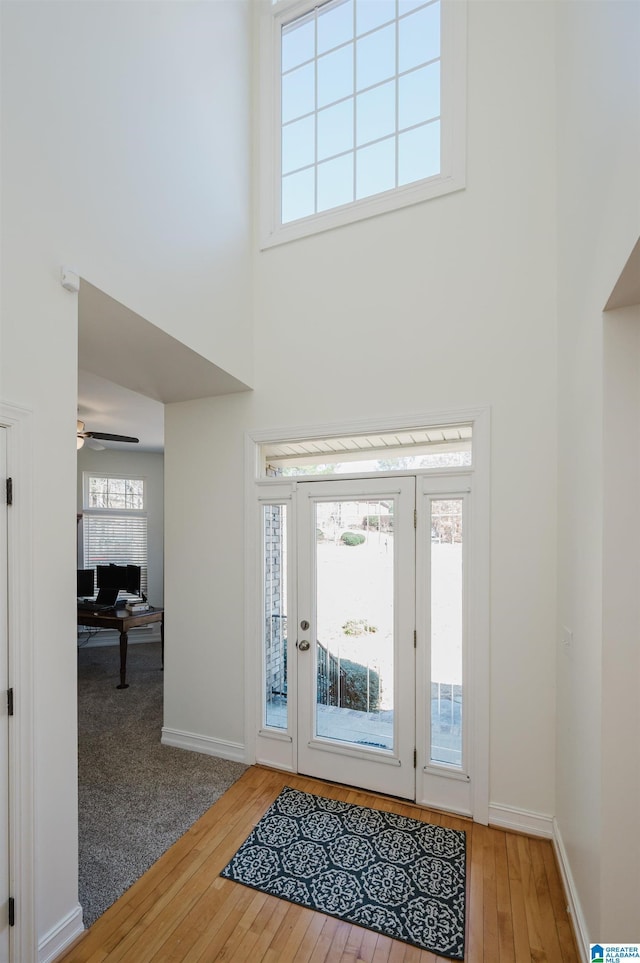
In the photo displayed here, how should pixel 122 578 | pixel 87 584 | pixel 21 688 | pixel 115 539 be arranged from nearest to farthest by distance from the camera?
pixel 21 688 < pixel 122 578 < pixel 87 584 < pixel 115 539

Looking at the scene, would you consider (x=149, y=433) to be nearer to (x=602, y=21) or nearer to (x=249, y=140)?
(x=249, y=140)

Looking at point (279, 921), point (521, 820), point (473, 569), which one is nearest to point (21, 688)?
point (279, 921)

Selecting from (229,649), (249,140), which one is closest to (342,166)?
(249,140)

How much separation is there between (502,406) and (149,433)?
5058mm

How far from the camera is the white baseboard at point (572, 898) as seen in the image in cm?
177

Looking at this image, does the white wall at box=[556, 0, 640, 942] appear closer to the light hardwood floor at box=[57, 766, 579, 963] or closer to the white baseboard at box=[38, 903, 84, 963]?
the light hardwood floor at box=[57, 766, 579, 963]

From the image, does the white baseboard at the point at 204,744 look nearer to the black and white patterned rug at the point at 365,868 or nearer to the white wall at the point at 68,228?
the black and white patterned rug at the point at 365,868

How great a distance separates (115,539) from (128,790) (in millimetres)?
4746

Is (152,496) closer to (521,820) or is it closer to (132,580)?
(132,580)

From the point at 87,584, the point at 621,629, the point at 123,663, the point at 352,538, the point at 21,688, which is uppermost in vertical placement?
A: the point at 352,538

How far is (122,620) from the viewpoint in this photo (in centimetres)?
521

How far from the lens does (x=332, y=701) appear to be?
3.06 metres

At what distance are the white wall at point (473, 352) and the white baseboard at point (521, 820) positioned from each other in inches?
1.6

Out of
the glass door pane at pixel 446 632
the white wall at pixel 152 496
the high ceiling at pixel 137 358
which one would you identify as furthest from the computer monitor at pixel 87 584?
the glass door pane at pixel 446 632
